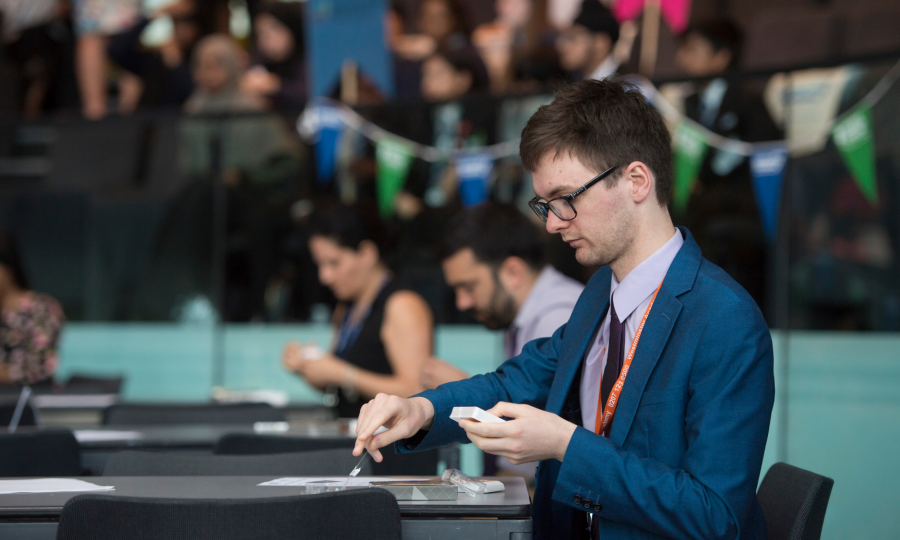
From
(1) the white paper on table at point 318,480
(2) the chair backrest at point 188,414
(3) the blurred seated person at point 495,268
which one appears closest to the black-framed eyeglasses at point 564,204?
(1) the white paper on table at point 318,480

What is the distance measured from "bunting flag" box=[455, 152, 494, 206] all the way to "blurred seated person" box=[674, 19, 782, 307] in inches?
40.4

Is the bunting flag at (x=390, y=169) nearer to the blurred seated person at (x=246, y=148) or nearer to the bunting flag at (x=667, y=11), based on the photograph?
the blurred seated person at (x=246, y=148)

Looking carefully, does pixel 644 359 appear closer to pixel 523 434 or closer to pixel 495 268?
pixel 523 434

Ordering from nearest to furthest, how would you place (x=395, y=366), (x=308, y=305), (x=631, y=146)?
(x=631, y=146) < (x=395, y=366) < (x=308, y=305)

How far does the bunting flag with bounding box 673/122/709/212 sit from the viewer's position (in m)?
3.87

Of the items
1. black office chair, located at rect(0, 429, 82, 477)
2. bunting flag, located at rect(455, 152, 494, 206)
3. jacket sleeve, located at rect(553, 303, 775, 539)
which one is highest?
bunting flag, located at rect(455, 152, 494, 206)

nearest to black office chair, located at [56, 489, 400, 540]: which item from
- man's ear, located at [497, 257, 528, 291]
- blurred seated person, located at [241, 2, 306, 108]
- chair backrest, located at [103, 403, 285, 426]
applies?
man's ear, located at [497, 257, 528, 291]

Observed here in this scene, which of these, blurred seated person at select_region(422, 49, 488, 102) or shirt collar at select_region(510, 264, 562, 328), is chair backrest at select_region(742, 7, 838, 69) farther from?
shirt collar at select_region(510, 264, 562, 328)

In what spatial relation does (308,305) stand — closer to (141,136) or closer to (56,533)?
(141,136)

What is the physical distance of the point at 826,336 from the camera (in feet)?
11.5

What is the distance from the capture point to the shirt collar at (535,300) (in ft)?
7.40

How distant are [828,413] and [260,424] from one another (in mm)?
2353

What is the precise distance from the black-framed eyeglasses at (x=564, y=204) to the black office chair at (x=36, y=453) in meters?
1.39

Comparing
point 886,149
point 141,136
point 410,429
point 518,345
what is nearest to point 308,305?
point 141,136
